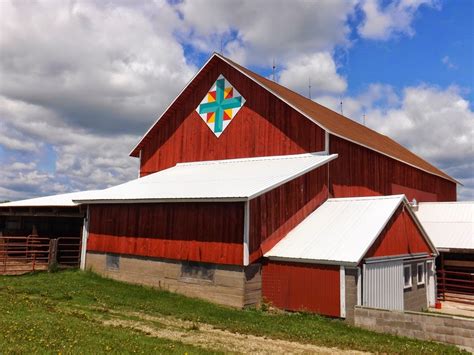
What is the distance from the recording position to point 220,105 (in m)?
24.6

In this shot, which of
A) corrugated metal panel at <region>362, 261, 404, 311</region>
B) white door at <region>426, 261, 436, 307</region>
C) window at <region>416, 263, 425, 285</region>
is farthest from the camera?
white door at <region>426, 261, 436, 307</region>

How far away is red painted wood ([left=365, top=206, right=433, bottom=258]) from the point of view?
1616 cm

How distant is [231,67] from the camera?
24188 mm

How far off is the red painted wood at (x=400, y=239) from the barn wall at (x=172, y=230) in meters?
5.03

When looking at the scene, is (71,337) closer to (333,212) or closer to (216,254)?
(216,254)

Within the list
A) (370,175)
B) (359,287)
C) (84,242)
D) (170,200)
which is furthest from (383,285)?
(84,242)

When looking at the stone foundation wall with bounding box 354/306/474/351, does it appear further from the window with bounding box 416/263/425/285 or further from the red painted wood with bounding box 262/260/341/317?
the window with bounding box 416/263/425/285

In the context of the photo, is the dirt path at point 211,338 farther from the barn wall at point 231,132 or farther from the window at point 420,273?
the barn wall at point 231,132

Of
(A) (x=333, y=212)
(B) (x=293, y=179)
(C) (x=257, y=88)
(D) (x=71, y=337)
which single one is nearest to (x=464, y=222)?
(A) (x=333, y=212)

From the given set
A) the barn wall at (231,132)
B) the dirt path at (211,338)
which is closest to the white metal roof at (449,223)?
the barn wall at (231,132)

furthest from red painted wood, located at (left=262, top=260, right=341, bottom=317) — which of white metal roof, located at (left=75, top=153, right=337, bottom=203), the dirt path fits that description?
the dirt path

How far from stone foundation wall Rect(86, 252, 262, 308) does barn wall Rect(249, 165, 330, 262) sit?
3.11 ft

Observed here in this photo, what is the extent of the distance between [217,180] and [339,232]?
233 inches

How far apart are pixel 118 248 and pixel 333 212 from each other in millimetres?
9996
